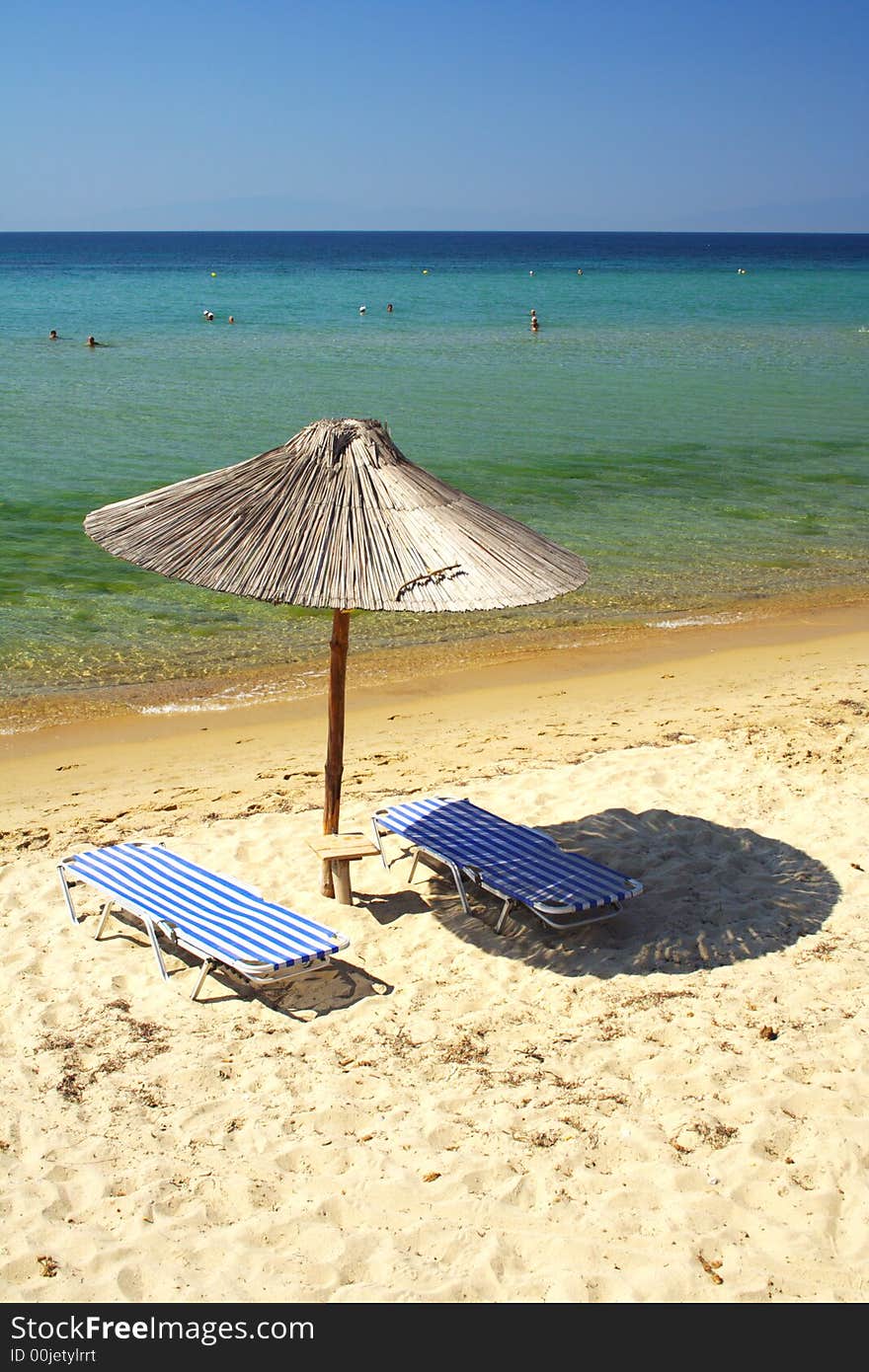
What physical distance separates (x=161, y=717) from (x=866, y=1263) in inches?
310

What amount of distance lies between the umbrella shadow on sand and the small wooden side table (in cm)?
55

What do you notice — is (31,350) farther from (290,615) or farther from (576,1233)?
(576,1233)

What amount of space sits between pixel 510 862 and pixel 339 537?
84.2 inches

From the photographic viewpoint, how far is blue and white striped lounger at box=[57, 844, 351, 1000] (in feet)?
19.4

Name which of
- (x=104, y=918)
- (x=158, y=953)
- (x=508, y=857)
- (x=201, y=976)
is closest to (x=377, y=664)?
(x=508, y=857)

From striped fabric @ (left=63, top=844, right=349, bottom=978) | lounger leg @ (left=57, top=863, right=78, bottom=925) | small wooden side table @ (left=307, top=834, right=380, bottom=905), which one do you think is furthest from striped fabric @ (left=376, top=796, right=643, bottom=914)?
lounger leg @ (left=57, top=863, right=78, bottom=925)

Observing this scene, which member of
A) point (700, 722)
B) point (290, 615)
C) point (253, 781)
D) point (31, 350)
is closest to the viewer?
point (253, 781)

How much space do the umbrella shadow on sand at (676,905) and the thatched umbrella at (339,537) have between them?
5.59 feet

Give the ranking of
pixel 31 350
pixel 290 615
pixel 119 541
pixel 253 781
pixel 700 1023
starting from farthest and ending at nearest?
1. pixel 31 350
2. pixel 290 615
3. pixel 253 781
4. pixel 119 541
5. pixel 700 1023

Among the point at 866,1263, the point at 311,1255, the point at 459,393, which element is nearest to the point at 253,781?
the point at 311,1255

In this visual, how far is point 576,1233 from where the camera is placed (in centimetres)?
432

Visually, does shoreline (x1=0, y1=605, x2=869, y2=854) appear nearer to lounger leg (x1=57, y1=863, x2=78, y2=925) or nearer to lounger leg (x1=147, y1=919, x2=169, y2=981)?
lounger leg (x1=57, y1=863, x2=78, y2=925)

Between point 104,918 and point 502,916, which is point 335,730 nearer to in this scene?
point 502,916

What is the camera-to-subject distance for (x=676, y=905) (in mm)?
6887
